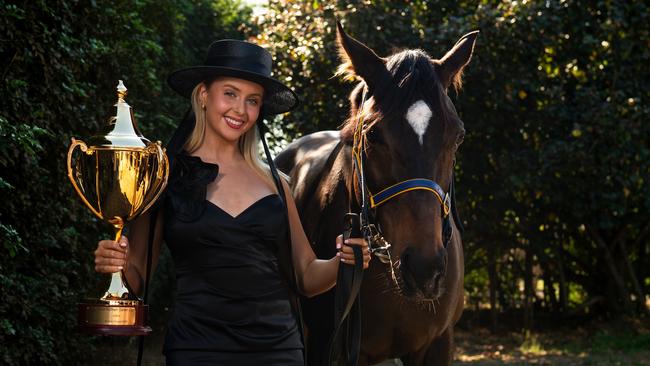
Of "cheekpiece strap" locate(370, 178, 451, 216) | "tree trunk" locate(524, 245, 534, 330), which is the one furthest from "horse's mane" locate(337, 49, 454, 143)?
"tree trunk" locate(524, 245, 534, 330)

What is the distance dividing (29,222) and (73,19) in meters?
1.47

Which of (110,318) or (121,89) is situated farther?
(121,89)

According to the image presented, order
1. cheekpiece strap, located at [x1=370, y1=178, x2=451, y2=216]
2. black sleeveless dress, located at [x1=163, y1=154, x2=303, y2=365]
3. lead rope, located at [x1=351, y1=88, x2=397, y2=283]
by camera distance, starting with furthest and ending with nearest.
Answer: lead rope, located at [x1=351, y1=88, x2=397, y2=283], cheekpiece strap, located at [x1=370, y1=178, x2=451, y2=216], black sleeveless dress, located at [x1=163, y1=154, x2=303, y2=365]

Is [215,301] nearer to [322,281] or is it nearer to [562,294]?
[322,281]

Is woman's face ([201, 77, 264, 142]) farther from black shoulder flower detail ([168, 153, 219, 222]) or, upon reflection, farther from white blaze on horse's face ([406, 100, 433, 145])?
white blaze on horse's face ([406, 100, 433, 145])

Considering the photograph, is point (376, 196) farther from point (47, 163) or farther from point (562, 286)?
point (562, 286)

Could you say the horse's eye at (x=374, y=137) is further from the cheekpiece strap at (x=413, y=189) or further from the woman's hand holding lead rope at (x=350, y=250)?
the woman's hand holding lead rope at (x=350, y=250)

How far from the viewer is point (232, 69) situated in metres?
3.19

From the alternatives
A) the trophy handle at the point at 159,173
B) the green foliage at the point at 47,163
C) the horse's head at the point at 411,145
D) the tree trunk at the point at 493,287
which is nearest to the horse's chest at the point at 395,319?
the horse's head at the point at 411,145

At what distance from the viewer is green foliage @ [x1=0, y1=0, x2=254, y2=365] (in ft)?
15.4

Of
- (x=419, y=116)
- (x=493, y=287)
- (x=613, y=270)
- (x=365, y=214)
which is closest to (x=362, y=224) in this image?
(x=365, y=214)

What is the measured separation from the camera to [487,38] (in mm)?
9781

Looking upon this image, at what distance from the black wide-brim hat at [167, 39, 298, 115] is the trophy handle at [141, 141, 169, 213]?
0.42 meters

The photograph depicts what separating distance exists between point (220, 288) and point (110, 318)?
1.35ft
